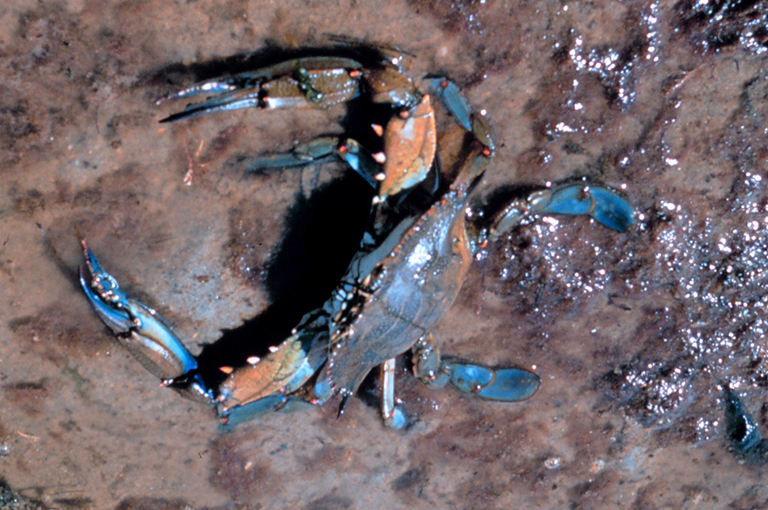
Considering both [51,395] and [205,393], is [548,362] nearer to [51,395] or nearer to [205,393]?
[205,393]

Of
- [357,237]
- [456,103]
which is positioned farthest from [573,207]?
[357,237]

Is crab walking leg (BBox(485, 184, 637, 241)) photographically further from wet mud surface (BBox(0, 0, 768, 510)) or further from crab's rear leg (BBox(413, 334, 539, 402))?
crab's rear leg (BBox(413, 334, 539, 402))

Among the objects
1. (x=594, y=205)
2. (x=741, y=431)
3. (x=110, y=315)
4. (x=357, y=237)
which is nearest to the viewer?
(x=110, y=315)

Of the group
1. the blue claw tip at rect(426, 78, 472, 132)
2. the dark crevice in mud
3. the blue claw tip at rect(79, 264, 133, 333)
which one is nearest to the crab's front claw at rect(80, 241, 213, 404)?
the blue claw tip at rect(79, 264, 133, 333)

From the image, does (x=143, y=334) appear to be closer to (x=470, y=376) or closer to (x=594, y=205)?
(x=470, y=376)

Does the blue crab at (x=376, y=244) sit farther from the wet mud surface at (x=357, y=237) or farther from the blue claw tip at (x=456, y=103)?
the wet mud surface at (x=357, y=237)

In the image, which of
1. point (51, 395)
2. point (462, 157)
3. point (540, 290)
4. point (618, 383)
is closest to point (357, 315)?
point (462, 157)

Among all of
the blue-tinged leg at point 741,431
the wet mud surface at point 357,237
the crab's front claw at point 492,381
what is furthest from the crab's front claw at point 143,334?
the blue-tinged leg at point 741,431
